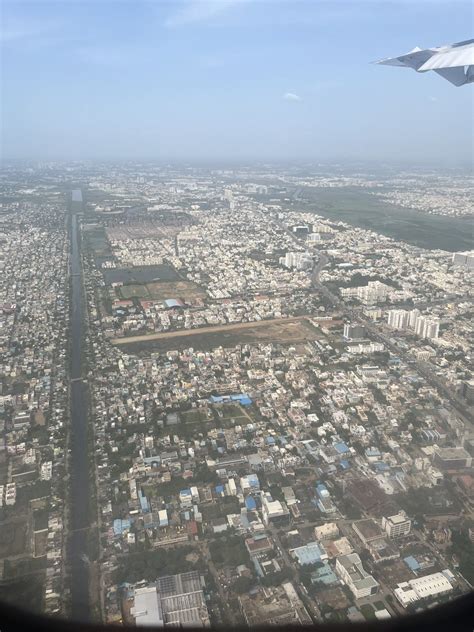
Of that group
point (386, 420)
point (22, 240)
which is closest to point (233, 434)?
point (386, 420)

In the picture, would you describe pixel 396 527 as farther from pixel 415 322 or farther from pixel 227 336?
pixel 415 322

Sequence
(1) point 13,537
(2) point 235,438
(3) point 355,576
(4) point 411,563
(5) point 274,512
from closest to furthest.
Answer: (3) point 355,576, (4) point 411,563, (1) point 13,537, (5) point 274,512, (2) point 235,438

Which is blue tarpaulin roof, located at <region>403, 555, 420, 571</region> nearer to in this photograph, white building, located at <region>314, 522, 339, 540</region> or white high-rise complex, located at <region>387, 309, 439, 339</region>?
white building, located at <region>314, 522, 339, 540</region>

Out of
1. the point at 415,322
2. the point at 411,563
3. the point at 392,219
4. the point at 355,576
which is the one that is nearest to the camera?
the point at 355,576

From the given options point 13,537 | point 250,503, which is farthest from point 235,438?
point 13,537

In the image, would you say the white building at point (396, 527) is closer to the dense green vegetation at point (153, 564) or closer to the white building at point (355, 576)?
the white building at point (355, 576)

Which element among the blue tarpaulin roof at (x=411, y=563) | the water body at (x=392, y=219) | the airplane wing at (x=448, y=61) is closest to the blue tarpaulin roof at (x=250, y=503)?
the blue tarpaulin roof at (x=411, y=563)

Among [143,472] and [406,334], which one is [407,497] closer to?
[143,472]
